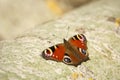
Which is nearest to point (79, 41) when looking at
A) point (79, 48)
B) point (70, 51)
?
point (79, 48)

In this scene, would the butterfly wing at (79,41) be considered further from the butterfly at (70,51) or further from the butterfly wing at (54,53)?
the butterfly wing at (54,53)

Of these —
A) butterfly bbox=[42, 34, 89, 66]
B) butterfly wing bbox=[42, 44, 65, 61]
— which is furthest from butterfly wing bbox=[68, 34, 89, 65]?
butterfly wing bbox=[42, 44, 65, 61]

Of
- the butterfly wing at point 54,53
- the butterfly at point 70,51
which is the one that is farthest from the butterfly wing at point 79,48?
the butterfly wing at point 54,53

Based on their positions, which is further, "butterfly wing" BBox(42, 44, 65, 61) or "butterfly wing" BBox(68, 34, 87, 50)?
"butterfly wing" BBox(68, 34, 87, 50)

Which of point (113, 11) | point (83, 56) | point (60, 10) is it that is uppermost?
A: point (83, 56)

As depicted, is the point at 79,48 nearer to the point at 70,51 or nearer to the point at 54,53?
the point at 70,51

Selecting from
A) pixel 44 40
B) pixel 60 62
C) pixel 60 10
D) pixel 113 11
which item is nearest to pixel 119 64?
pixel 60 62

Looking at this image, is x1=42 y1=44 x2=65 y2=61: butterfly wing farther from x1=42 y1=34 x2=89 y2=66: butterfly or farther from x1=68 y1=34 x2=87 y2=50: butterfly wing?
x1=68 y1=34 x2=87 y2=50: butterfly wing

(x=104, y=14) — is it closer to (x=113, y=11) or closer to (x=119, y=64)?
(x=113, y=11)
